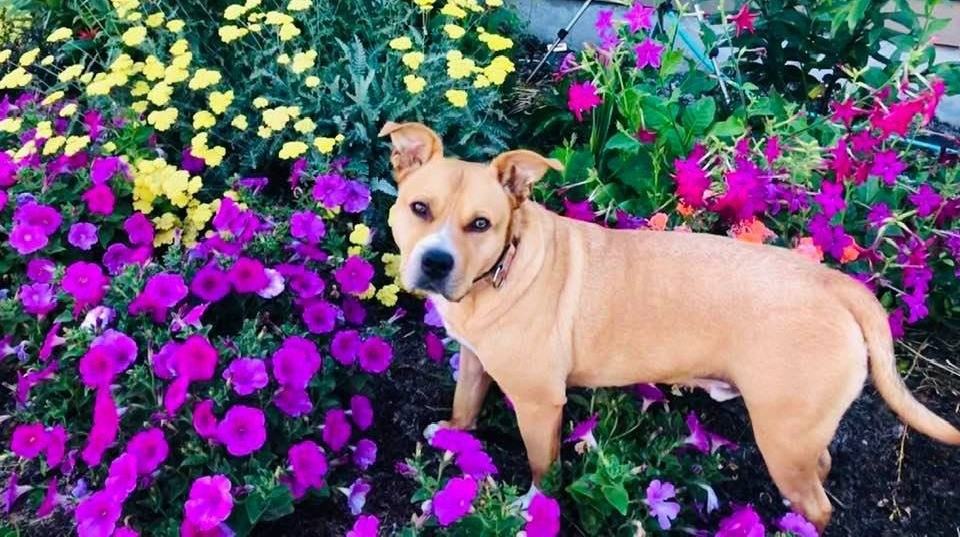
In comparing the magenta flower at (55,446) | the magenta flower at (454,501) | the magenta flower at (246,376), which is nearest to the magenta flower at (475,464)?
the magenta flower at (454,501)

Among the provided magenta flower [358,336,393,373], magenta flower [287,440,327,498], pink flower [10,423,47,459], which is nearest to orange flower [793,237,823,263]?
magenta flower [358,336,393,373]

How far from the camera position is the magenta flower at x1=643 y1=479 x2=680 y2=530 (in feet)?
9.04

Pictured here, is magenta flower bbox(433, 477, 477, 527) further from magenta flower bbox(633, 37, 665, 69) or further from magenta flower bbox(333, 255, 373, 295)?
magenta flower bbox(633, 37, 665, 69)

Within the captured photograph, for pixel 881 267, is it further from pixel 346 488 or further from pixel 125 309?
pixel 125 309

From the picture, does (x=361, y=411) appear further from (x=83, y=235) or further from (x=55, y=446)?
(x=83, y=235)

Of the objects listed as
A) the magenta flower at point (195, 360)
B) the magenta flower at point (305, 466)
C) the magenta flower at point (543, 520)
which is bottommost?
the magenta flower at point (305, 466)

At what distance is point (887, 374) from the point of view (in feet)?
8.54

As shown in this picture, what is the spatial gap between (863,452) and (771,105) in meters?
1.81

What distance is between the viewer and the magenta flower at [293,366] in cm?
288

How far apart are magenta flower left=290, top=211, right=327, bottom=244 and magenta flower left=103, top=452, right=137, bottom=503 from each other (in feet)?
3.94

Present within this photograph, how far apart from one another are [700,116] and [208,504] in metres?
2.91

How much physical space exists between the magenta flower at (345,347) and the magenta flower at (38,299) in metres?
1.10

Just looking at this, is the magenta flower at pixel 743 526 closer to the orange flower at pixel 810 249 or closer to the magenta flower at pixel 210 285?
the orange flower at pixel 810 249

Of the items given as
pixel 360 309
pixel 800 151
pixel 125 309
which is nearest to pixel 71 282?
pixel 125 309
